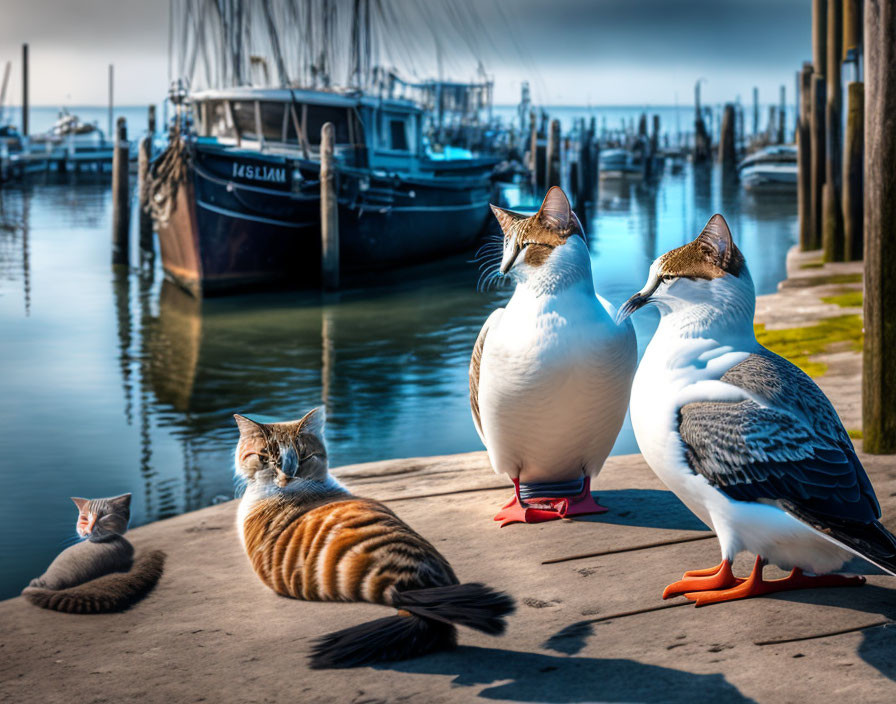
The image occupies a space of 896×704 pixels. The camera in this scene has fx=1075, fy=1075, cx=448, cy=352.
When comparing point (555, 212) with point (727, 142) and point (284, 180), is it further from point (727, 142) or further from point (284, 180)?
point (727, 142)

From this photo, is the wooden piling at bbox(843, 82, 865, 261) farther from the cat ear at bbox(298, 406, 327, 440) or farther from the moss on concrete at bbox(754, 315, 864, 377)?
the cat ear at bbox(298, 406, 327, 440)

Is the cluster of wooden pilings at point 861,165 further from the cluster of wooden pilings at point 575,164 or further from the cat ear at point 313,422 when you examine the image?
the cluster of wooden pilings at point 575,164

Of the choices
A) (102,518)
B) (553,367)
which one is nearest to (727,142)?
(553,367)

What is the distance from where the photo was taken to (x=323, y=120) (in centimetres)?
1803

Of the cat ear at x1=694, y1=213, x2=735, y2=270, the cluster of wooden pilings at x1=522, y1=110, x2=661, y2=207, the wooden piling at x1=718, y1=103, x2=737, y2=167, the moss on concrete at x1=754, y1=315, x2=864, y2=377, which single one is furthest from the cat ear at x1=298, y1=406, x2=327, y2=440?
the wooden piling at x1=718, y1=103, x2=737, y2=167

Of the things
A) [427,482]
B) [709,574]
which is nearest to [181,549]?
[427,482]

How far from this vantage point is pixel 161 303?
16.5m

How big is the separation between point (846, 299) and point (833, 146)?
4.15m

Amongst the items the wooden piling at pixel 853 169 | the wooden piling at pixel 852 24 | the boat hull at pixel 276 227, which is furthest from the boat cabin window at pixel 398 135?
the wooden piling at pixel 853 169

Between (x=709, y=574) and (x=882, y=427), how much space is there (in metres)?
1.80

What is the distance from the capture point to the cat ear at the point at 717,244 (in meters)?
3.35

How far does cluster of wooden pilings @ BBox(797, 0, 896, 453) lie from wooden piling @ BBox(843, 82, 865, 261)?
0.01m

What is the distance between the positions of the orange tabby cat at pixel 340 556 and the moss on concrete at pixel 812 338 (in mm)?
4415

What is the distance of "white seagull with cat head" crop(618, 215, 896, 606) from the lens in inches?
124
